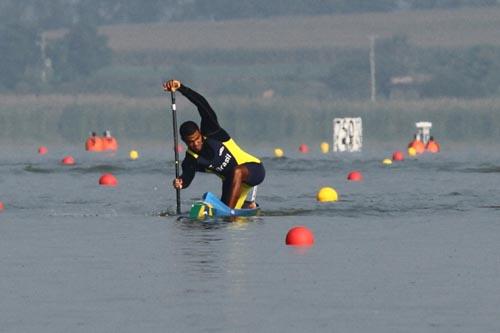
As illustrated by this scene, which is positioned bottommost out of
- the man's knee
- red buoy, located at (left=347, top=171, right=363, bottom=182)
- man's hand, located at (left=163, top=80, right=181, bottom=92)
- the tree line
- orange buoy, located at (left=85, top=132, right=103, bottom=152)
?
red buoy, located at (left=347, top=171, right=363, bottom=182)

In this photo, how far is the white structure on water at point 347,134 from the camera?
63.8 m

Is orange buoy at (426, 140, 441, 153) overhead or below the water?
overhead

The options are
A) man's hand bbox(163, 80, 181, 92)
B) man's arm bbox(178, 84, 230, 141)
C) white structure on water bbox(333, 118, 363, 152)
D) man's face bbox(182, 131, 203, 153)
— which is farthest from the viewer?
white structure on water bbox(333, 118, 363, 152)

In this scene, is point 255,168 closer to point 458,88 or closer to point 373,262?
point 373,262

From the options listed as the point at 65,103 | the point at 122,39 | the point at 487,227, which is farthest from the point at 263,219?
the point at 122,39

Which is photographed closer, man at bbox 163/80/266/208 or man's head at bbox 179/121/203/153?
man's head at bbox 179/121/203/153

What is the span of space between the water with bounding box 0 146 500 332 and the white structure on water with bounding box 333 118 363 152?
25.4m

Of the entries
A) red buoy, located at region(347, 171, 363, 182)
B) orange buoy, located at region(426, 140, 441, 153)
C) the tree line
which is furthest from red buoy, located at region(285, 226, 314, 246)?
the tree line

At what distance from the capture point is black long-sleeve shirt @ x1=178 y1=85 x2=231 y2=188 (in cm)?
2792

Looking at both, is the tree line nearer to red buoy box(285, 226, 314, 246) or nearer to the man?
the man

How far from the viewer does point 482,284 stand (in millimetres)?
18859

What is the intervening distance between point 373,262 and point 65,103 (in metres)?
88.0

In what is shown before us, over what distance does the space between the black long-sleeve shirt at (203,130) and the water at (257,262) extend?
827 mm

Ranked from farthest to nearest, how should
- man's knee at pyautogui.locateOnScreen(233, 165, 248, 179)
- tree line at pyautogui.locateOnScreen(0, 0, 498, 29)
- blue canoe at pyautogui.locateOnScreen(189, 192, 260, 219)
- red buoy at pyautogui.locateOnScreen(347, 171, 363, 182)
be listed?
tree line at pyautogui.locateOnScreen(0, 0, 498, 29) < red buoy at pyautogui.locateOnScreen(347, 171, 363, 182) < man's knee at pyautogui.locateOnScreen(233, 165, 248, 179) < blue canoe at pyautogui.locateOnScreen(189, 192, 260, 219)
